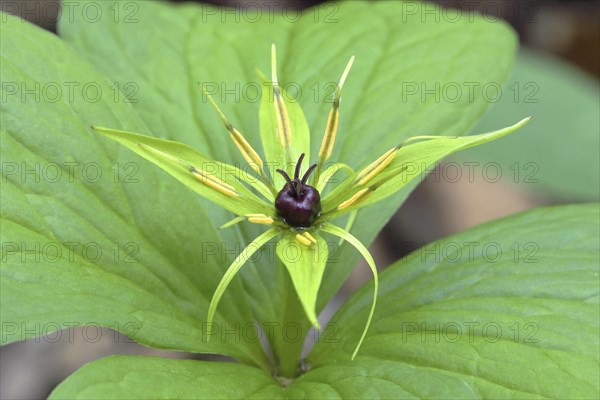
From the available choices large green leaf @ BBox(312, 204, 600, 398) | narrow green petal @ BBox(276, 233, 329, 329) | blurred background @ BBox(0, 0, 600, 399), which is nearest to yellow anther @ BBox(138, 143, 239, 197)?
narrow green petal @ BBox(276, 233, 329, 329)

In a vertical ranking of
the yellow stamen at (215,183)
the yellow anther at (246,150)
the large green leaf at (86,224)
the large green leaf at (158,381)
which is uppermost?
the yellow anther at (246,150)

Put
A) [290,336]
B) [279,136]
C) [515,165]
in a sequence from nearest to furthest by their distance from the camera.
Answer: [279,136]
[290,336]
[515,165]

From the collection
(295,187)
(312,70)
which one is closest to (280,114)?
(295,187)

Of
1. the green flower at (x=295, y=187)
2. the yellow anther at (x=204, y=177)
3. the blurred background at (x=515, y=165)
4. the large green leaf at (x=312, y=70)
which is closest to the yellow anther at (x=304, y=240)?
the green flower at (x=295, y=187)

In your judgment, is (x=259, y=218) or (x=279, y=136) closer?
(x=259, y=218)

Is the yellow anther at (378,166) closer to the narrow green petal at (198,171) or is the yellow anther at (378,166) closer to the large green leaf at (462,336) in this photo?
the narrow green petal at (198,171)

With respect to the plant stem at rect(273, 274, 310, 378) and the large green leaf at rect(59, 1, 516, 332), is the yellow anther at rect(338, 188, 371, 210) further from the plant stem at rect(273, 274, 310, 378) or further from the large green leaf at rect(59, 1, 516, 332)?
the large green leaf at rect(59, 1, 516, 332)

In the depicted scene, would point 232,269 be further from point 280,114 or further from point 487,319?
point 487,319
